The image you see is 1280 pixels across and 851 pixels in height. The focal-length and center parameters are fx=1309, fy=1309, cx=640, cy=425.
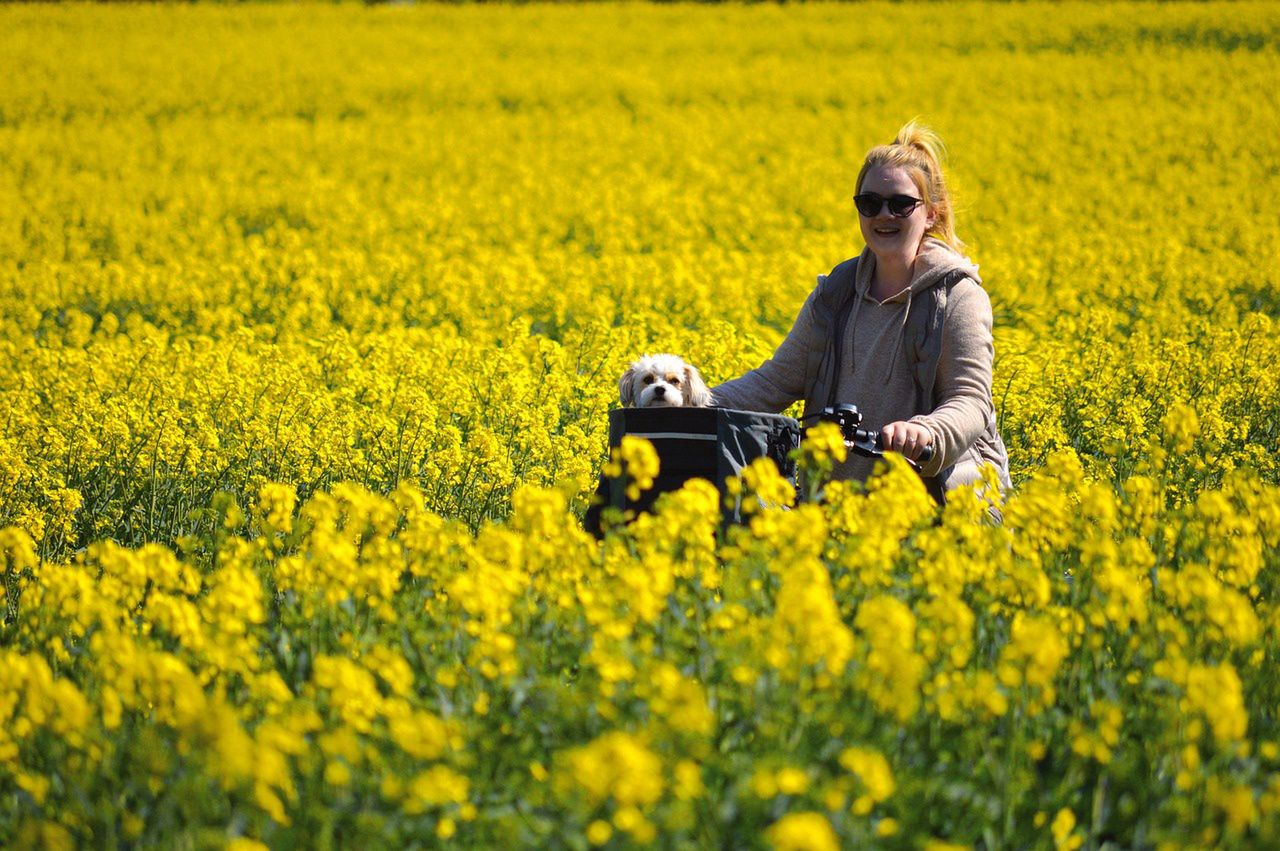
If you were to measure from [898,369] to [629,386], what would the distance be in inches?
41.1

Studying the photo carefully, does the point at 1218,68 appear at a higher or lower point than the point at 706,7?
lower

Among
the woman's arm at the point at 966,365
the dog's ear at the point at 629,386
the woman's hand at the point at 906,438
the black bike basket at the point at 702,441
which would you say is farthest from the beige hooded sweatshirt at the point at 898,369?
the black bike basket at the point at 702,441

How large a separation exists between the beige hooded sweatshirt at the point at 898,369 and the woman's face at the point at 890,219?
0.09m

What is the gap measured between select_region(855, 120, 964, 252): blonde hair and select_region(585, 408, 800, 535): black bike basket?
1.10 meters

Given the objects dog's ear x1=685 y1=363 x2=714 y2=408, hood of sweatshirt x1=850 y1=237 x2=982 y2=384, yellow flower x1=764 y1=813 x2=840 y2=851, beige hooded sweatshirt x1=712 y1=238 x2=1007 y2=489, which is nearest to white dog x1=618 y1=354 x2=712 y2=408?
dog's ear x1=685 y1=363 x2=714 y2=408

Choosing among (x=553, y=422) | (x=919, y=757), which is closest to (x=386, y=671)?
(x=919, y=757)

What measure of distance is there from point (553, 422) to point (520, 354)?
51.4 inches

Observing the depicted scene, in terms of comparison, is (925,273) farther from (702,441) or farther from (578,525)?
(578,525)

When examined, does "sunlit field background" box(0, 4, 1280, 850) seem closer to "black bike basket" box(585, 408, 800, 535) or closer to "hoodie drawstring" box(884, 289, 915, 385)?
"black bike basket" box(585, 408, 800, 535)

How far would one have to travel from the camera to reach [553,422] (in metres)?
6.72

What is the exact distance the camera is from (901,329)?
15.3 ft

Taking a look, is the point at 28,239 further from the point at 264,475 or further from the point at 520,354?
the point at 264,475

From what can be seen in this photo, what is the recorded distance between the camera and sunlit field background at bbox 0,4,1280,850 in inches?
111

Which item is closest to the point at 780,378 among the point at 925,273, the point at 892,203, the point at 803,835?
the point at 925,273
